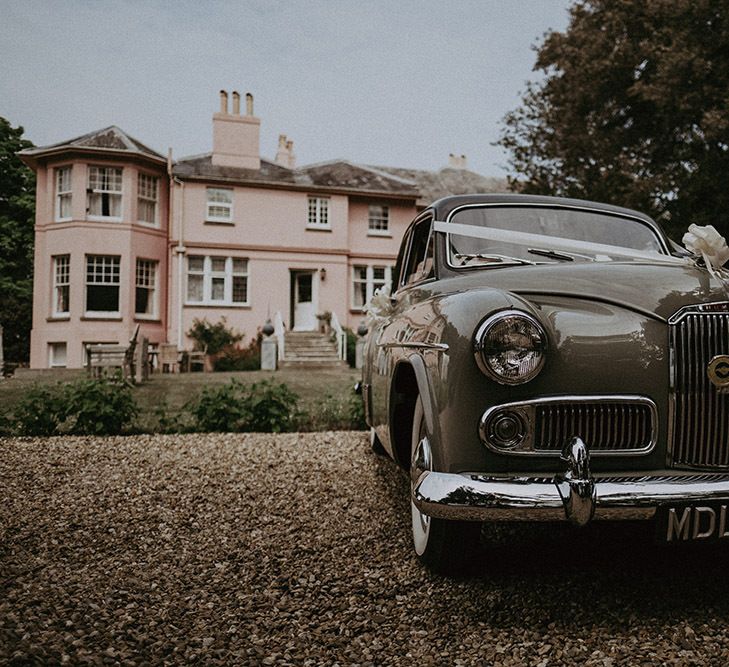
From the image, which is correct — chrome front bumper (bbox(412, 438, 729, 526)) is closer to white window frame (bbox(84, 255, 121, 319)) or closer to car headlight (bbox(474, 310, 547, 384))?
car headlight (bbox(474, 310, 547, 384))

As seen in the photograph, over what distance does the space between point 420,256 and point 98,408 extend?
4010 mm

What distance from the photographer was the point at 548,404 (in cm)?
228

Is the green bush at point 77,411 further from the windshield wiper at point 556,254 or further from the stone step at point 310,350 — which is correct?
the stone step at point 310,350

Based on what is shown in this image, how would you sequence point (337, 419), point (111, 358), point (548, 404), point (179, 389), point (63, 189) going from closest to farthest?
point (548, 404) < point (337, 419) < point (179, 389) < point (111, 358) < point (63, 189)

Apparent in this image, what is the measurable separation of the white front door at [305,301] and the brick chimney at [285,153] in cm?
543

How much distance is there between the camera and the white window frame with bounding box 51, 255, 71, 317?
18344 millimetres

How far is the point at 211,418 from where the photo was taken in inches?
272

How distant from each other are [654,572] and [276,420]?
4691 mm

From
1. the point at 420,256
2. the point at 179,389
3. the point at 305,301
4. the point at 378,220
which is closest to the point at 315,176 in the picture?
the point at 378,220

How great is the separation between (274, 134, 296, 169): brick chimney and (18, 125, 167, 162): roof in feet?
19.0

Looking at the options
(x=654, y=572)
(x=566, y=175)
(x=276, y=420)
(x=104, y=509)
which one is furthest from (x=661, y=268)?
(x=566, y=175)

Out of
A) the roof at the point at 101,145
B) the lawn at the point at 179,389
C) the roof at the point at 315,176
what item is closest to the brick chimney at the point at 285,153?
the roof at the point at 315,176

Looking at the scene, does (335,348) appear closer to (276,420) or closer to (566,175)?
(566,175)

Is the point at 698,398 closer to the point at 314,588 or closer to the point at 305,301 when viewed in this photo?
the point at 314,588
